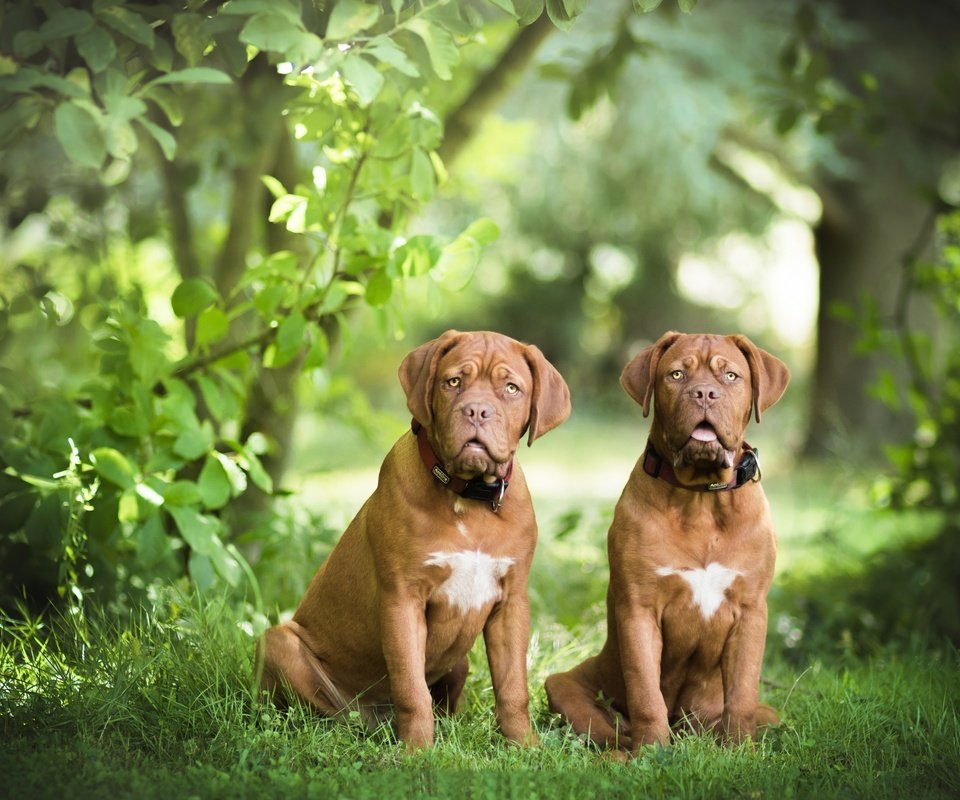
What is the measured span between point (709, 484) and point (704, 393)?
0.36m

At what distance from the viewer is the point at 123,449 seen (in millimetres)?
4926

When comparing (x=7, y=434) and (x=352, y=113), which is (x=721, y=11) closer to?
(x=352, y=113)

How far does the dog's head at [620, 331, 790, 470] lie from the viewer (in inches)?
156

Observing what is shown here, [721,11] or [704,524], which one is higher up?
[721,11]

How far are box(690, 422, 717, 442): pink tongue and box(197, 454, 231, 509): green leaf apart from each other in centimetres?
208

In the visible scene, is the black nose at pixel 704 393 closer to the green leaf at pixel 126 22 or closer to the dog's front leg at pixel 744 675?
the dog's front leg at pixel 744 675

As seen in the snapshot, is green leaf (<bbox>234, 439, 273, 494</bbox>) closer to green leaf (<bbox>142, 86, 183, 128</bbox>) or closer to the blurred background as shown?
the blurred background

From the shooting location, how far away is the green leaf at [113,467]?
4480 mm

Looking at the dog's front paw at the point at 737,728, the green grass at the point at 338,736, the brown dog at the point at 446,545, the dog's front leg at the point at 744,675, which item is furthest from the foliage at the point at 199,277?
the dog's front paw at the point at 737,728

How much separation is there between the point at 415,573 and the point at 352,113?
219cm

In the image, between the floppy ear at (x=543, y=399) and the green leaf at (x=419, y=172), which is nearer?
the floppy ear at (x=543, y=399)

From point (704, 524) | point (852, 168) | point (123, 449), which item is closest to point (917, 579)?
point (704, 524)

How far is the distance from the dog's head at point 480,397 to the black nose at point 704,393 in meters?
0.46

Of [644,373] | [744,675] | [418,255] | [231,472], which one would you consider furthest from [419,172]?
[744,675]
